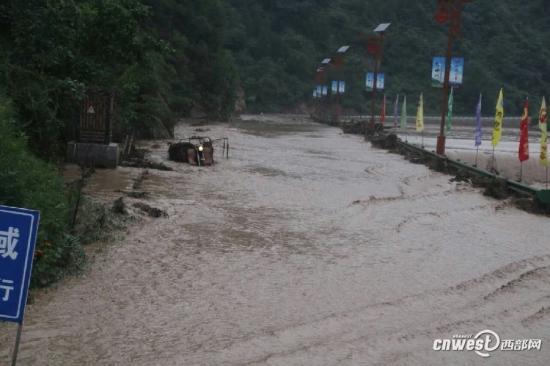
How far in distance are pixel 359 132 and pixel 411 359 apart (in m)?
51.6

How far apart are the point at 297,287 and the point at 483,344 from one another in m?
2.88

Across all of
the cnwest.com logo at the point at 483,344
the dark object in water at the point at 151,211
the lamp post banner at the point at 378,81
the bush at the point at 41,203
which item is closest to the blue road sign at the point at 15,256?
the bush at the point at 41,203

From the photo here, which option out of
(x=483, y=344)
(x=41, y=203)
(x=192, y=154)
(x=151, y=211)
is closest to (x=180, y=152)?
(x=192, y=154)

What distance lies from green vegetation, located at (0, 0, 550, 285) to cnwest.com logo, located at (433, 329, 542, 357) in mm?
5117

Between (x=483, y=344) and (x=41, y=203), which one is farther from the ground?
(x=41, y=203)

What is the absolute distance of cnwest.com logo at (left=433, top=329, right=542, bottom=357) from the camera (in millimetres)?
7629

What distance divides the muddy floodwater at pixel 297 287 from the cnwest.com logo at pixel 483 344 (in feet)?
0.36

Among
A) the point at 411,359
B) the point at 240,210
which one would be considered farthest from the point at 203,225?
the point at 411,359

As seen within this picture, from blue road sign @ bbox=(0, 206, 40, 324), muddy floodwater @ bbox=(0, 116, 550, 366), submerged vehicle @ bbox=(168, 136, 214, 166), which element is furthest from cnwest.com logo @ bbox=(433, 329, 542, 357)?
submerged vehicle @ bbox=(168, 136, 214, 166)

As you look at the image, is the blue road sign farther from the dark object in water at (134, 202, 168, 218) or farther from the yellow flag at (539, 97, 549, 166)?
the yellow flag at (539, 97, 549, 166)

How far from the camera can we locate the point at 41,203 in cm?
931

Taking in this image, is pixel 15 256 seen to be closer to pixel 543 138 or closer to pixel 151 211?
pixel 151 211

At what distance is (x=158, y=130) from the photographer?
122 ft

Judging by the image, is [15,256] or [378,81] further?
[378,81]
